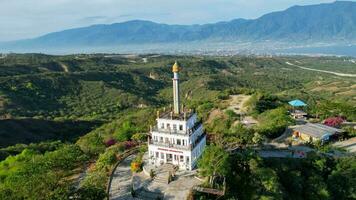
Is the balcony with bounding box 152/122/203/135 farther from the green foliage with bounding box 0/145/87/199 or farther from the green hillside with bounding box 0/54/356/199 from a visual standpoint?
the green foliage with bounding box 0/145/87/199

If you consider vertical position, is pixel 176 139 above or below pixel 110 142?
above

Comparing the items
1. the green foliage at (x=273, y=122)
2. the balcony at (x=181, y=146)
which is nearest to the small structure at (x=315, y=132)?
the green foliage at (x=273, y=122)

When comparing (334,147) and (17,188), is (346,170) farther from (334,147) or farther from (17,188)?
(17,188)

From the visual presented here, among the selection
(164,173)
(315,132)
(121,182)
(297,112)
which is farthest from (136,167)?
(297,112)

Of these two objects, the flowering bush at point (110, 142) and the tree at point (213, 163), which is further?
the flowering bush at point (110, 142)

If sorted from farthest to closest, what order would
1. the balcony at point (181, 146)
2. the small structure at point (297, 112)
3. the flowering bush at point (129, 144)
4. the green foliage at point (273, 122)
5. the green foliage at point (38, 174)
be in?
the small structure at point (297, 112) → the green foliage at point (273, 122) → the flowering bush at point (129, 144) → the balcony at point (181, 146) → the green foliage at point (38, 174)

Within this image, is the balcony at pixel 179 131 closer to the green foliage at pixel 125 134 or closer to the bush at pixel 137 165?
the bush at pixel 137 165

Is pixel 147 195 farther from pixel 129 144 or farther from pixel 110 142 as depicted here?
pixel 110 142
